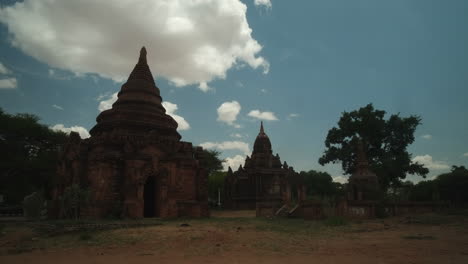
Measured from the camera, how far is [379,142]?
37000mm

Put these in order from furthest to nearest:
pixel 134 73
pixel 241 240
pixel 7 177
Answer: pixel 7 177 < pixel 134 73 < pixel 241 240

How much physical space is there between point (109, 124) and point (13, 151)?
15325mm

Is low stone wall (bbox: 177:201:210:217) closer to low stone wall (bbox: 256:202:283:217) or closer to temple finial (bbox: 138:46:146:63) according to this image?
low stone wall (bbox: 256:202:283:217)

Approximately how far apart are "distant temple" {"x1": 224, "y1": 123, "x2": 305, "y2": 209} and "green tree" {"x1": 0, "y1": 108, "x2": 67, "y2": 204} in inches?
801

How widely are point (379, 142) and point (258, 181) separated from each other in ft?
48.4

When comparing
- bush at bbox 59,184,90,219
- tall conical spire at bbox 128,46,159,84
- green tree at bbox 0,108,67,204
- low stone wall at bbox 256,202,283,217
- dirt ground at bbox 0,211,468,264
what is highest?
tall conical spire at bbox 128,46,159,84

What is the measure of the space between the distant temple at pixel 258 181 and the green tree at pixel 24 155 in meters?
20.3

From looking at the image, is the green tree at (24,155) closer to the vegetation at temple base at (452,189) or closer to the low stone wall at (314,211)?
the low stone wall at (314,211)

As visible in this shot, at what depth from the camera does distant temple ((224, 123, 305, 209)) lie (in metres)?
38.8

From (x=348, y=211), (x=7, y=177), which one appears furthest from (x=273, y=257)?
(x=7, y=177)

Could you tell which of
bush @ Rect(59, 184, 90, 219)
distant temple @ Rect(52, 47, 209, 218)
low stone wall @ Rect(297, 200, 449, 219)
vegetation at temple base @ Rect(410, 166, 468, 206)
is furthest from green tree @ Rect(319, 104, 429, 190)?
bush @ Rect(59, 184, 90, 219)

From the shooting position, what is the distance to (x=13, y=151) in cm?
3125

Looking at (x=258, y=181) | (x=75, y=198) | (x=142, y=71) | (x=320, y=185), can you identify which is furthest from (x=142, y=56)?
(x=320, y=185)

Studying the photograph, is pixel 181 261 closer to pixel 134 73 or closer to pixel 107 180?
pixel 107 180
